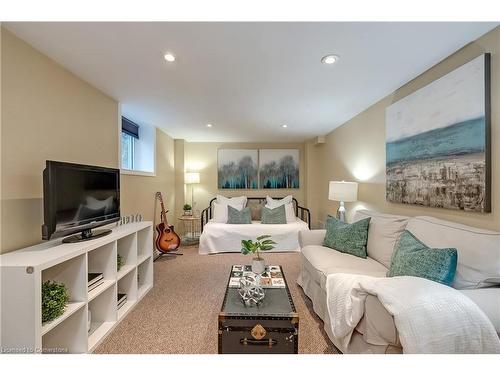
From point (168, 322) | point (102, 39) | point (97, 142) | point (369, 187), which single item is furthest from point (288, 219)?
point (102, 39)

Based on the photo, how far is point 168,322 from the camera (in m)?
1.96

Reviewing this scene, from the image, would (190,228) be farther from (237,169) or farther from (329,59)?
(329,59)

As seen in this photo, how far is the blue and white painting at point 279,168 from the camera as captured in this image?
17.6 feet

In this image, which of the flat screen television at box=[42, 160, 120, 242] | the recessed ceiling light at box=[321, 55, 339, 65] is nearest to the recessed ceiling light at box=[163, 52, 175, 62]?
the flat screen television at box=[42, 160, 120, 242]

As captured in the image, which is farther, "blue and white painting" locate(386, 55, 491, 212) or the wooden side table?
the wooden side table

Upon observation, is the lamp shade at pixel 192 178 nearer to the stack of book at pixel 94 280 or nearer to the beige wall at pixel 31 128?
the beige wall at pixel 31 128

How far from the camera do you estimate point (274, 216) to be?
4.38 meters

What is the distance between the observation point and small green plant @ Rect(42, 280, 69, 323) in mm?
1325

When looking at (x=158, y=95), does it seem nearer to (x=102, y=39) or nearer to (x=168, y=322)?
(x=102, y=39)

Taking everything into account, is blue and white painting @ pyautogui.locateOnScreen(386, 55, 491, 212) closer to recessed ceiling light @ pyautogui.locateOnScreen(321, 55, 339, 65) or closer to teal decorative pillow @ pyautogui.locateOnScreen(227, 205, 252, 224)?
recessed ceiling light @ pyautogui.locateOnScreen(321, 55, 339, 65)

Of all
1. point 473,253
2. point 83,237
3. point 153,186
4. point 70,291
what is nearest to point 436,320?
point 473,253

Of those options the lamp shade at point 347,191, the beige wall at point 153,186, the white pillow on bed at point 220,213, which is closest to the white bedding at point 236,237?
the white pillow on bed at point 220,213

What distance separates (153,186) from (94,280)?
7.40ft
